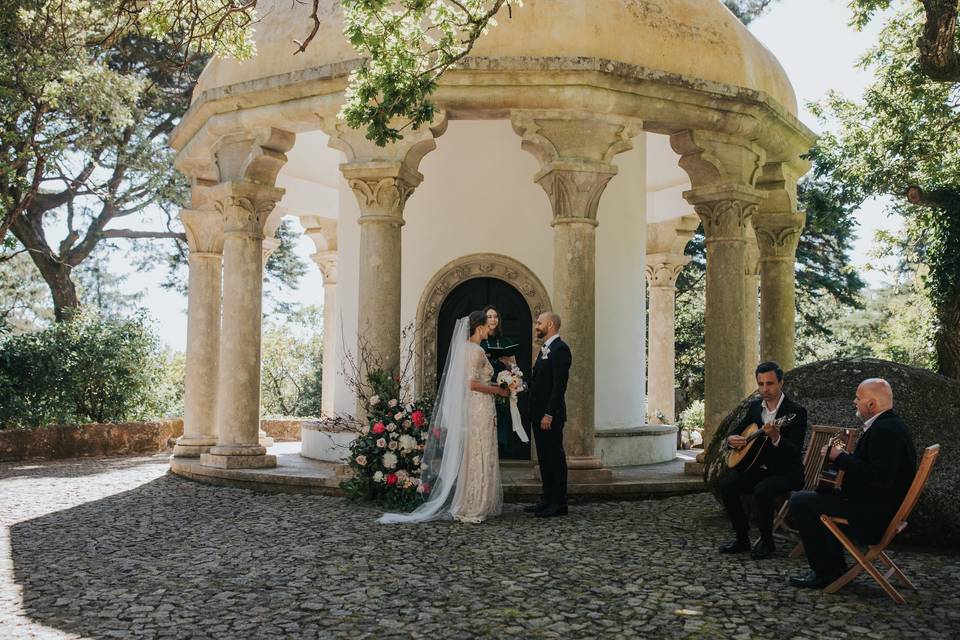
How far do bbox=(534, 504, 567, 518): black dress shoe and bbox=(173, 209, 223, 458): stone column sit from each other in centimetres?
598

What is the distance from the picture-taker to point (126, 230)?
866 inches

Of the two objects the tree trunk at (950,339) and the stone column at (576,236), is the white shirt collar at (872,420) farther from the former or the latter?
the tree trunk at (950,339)

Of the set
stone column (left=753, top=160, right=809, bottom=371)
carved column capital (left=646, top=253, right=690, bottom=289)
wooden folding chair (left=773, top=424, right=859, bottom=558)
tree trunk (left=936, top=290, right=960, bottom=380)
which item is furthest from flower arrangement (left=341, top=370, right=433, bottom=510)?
tree trunk (left=936, top=290, right=960, bottom=380)

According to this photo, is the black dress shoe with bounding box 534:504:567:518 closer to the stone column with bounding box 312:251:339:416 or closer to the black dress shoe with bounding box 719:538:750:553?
the black dress shoe with bounding box 719:538:750:553

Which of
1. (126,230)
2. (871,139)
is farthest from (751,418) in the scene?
A: (126,230)

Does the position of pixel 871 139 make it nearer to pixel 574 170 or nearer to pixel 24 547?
pixel 574 170

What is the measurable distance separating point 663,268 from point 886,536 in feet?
38.8

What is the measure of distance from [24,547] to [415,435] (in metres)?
3.50

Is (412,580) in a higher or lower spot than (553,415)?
lower

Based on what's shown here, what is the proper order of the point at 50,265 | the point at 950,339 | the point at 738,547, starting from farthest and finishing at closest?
the point at 50,265 < the point at 950,339 < the point at 738,547

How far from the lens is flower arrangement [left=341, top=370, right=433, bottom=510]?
842cm

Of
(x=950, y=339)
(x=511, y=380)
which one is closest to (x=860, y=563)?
(x=511, y=380)

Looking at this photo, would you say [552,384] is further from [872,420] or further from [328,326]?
[328,326]

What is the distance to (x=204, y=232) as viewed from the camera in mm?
12305
